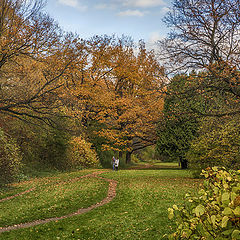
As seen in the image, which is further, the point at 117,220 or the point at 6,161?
the point at 6,161

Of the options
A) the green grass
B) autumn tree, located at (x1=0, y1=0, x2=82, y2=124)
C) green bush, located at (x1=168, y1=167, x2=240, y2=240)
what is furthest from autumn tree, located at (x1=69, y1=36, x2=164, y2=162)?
green bush, located at (x1=168, y1=167, x2=240, y2=240)

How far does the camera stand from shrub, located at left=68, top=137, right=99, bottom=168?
81.2 feet

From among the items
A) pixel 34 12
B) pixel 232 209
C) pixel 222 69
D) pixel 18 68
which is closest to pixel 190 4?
pixel 222 69

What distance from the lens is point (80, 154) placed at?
26.3 m

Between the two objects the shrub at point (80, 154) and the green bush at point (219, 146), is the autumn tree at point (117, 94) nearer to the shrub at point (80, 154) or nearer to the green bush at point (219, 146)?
the shrub at point (80, 154)

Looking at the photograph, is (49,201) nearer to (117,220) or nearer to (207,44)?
(117,220)

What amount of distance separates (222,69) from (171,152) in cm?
1750

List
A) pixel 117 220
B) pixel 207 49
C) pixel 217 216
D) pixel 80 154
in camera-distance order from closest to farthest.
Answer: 1. pixel 217 216
2. pixel 117 220
3. pixel 207 49
4. pixel 80 154

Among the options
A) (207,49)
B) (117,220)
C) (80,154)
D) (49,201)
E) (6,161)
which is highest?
(207,49)

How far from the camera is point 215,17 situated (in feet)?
36.0

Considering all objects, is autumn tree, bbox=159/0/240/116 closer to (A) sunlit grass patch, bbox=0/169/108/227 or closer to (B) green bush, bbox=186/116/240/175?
(B) green bush, bbox=186/116/240/175

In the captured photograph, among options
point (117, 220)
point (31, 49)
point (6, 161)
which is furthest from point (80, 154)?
point (117, 220)

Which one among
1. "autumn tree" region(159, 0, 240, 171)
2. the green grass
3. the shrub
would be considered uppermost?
"autumn tree" region(159, 0, 240, 171)

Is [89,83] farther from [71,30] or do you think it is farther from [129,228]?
[129,228]
